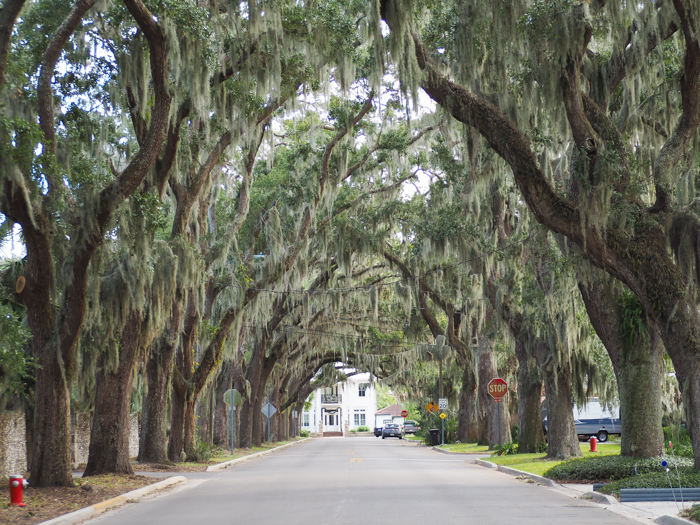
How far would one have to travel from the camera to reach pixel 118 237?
12297mm

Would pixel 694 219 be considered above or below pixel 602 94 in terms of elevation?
below

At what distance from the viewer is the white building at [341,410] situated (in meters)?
104

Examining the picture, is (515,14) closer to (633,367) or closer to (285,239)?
(633,367)

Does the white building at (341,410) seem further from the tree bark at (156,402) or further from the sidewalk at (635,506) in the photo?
the sidewalk at (635,506)

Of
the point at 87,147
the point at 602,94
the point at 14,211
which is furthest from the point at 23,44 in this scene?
the point at 602,94

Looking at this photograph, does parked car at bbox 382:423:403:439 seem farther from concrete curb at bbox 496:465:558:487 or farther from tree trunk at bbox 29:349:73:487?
tree trunk at bbox 29:349:73:487

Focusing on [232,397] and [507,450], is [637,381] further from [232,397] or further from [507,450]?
[232,397]

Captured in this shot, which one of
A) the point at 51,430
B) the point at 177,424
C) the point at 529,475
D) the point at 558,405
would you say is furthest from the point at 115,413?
the point at 558,405

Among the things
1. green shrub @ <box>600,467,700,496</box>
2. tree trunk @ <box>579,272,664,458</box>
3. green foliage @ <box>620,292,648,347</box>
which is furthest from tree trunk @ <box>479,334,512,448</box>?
green shrub @ <box>600,467,700,496</box>

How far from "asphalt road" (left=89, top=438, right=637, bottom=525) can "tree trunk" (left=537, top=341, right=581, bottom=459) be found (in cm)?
365

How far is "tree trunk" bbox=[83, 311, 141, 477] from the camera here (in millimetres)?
14242

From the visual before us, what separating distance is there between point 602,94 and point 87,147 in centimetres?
910

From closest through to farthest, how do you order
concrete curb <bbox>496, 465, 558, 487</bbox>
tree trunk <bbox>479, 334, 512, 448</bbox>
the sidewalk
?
the sidewalk, concrete curb <bbox>496, 465, 558, 487</bbox>, tree trunk <bbox>479, 334, 512, 448</bbox>

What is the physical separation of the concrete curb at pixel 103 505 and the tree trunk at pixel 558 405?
31.8 feet
